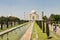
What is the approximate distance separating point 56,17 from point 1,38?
9508cm

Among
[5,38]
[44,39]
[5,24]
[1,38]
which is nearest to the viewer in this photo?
[1,38]

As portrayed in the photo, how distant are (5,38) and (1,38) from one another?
1.18 feet

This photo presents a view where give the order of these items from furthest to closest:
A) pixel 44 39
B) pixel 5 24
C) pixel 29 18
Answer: pixel 29 18 < pixel 5 24 < pixel 44 39

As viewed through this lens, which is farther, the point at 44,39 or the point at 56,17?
the point at 56,17

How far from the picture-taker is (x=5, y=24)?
3403 cm

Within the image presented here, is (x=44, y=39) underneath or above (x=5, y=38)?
underneath

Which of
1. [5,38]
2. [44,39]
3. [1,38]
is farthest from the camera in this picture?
[44,39]

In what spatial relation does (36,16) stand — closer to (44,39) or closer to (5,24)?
(5,24)

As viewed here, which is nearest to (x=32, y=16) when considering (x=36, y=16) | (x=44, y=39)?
(x=36, y=16)

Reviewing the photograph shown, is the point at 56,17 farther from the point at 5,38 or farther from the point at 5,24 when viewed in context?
the point at 5,38

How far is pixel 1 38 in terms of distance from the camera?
4227mm

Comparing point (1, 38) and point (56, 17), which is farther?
point (56, 17)

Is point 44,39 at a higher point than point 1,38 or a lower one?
lower

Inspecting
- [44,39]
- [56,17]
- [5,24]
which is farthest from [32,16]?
[44,39]
